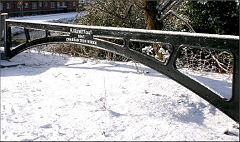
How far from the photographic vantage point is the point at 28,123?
390 cm

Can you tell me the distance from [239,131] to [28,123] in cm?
283

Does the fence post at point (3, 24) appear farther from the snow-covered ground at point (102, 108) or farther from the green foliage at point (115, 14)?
the green foliage at point (115, 14)

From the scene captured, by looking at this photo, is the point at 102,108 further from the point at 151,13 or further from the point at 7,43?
the point at 151,13

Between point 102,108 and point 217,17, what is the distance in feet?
22.5

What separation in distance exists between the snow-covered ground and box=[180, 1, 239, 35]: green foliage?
3860 millimetres

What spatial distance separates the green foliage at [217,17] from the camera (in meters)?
9.67

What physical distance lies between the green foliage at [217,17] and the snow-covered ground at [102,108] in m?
3.86

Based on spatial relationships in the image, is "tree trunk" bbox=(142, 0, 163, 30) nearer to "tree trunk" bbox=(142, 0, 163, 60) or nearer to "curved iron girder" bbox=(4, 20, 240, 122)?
"tree trunk" bbox=(142, 0, 163, 60)

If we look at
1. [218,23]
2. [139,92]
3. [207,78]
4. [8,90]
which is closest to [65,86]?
[8,90]

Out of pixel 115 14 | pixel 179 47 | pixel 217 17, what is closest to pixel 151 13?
pixel 217 17

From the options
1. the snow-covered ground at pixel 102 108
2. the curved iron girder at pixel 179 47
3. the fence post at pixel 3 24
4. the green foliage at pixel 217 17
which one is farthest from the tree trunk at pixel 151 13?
the fence post at pixel 3 24

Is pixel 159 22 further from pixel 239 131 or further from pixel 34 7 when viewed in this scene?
pixel 34 7

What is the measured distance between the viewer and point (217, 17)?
9875 mm

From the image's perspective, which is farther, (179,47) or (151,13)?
(151,13)
